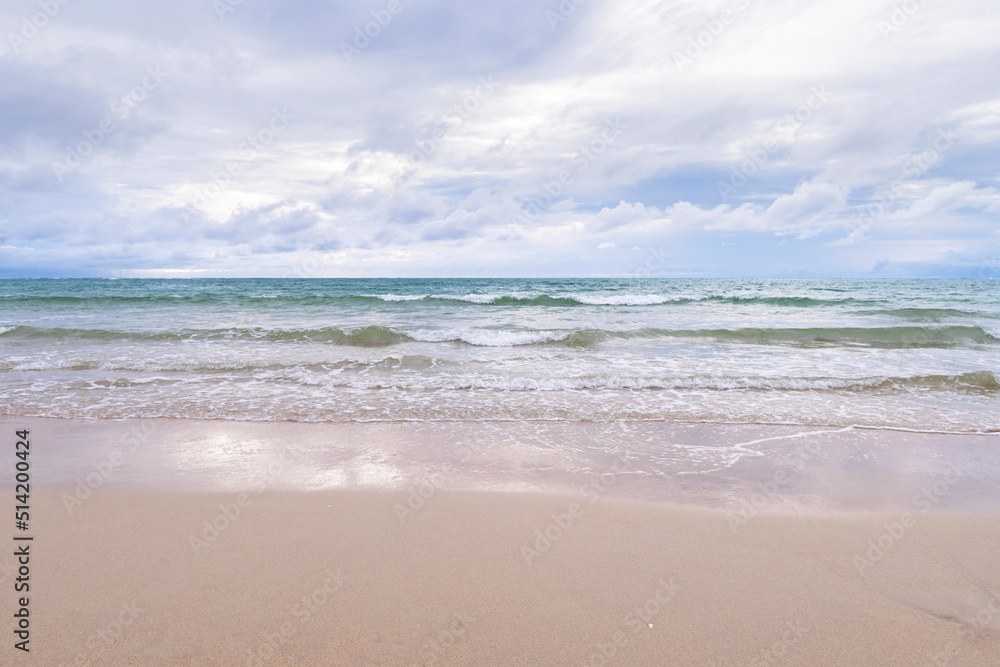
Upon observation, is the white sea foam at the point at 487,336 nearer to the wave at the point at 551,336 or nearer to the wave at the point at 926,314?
the wave at the point at 551,336

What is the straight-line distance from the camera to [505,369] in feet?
31.0

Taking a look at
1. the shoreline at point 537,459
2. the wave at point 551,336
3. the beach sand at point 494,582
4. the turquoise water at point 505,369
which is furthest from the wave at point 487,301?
the beach sand at point 494,582

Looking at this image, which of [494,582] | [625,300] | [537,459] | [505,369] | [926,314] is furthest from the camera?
[625,300]

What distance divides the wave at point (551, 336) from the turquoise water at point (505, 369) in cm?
7

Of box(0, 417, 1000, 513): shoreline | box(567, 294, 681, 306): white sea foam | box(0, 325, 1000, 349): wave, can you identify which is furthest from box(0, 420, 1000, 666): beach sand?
box(567, 294, 681, 306): white sea foam

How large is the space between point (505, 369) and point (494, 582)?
22.1ft

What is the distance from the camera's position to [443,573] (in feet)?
9.28

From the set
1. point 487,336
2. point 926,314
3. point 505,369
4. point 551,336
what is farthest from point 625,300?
point 505,369

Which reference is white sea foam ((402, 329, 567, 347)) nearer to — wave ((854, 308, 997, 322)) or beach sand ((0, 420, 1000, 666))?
beach sand ((0, 420, 1000, 666))

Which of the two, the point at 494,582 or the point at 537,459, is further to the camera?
the point at 537,459

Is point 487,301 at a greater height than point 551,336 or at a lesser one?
greater

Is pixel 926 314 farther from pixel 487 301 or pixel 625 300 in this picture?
pixel 487 301

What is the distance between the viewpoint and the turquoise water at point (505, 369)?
661 centimetres

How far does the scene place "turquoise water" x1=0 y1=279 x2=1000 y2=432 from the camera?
6613 mm
